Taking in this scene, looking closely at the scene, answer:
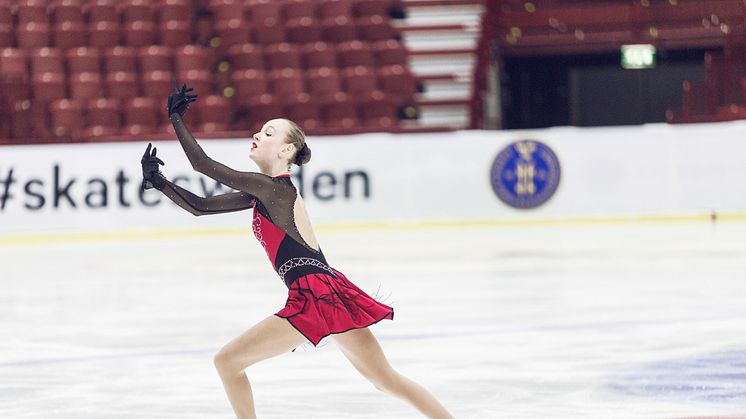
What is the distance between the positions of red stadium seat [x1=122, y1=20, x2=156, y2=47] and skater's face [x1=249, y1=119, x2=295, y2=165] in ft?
44.5

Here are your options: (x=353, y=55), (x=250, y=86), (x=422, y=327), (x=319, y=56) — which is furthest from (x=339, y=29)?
(x=422, y=327)

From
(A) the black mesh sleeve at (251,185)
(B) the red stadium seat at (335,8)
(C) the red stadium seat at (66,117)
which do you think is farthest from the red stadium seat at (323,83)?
(A) the black mesh sleeve at (251,185)

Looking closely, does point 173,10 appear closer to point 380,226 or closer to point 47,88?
point 47,88

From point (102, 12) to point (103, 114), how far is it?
2.03 metres

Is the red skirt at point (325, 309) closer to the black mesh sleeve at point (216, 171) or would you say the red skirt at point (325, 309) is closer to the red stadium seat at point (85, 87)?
the black mesh sleeve at point (216, 171)

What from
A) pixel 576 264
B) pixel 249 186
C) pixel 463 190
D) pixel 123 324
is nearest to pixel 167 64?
pixel 463 190

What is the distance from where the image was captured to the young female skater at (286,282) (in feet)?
12.8

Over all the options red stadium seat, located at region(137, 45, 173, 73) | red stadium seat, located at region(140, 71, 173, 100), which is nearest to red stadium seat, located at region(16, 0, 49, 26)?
red stadium seat, located at region(137, 45, 173, 73)

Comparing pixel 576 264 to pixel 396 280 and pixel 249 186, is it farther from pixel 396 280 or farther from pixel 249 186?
pixel 249 186

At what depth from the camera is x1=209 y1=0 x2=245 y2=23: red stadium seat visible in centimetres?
1797

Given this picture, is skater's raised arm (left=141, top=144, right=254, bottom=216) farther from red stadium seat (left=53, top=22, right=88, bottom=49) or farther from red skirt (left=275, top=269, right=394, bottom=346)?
red stadium seat (left=53, top=22, right=88, bottom=49)

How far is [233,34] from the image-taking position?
17.6m

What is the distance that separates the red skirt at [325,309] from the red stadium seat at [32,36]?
1379 centimetres

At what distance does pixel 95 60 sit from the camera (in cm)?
1662
